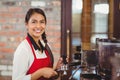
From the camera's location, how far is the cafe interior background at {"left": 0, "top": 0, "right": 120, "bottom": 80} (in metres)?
3.27

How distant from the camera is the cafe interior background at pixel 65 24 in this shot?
3270 millimetres

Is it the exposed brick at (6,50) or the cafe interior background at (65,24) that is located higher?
the cafe interior background at (65,24)

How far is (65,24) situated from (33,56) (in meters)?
1.75

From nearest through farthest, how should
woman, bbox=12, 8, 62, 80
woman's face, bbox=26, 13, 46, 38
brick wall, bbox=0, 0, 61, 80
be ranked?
woman, bbox=12, 8, 62, 80 < woman's face, bbox=26, 13, 46, 38 < brick wall, bbox=0, 0, 61, 80

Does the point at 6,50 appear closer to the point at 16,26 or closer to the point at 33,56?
the point at 16,26

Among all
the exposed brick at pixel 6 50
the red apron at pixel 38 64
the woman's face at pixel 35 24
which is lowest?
the exposed brick at pixel 6 50

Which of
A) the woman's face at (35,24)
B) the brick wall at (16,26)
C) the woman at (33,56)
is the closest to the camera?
the woman at (33,56)

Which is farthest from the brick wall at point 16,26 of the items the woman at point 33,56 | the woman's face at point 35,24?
the woman's face at point 35,24

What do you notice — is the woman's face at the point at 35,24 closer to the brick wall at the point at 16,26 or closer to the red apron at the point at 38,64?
the red apron at the point at 38,64

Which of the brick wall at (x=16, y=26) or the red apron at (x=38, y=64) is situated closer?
the red apron at (x=38, y=64)

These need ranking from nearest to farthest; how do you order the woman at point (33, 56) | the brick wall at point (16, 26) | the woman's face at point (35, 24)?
the woman at point (33, 56), the woman's face at point (35, 24), the brick wall at point (16, 26)

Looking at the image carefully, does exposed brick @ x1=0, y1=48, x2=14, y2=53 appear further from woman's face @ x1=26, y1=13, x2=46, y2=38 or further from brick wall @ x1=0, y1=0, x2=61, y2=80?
woman's face @ x1=26, y1=13, x2=46, y2=38

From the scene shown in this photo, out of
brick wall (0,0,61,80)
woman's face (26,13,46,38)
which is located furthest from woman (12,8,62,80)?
brick wall (0,0,61,80)

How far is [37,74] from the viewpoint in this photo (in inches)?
59.0
